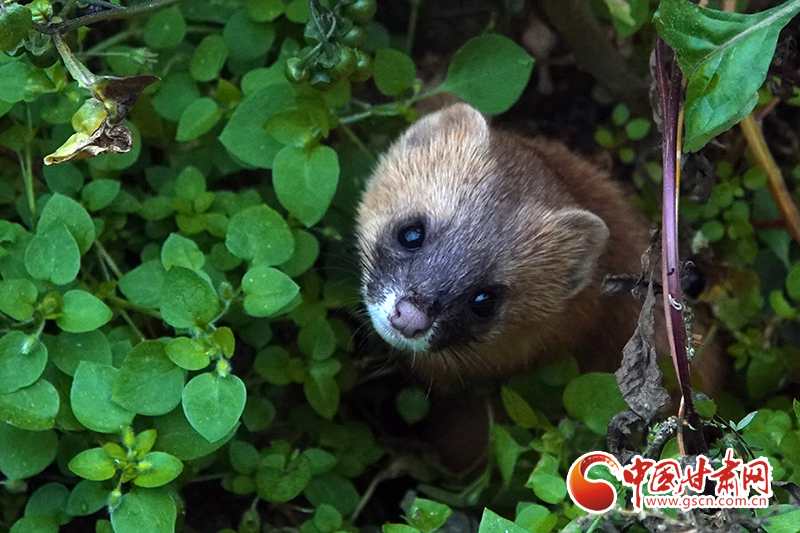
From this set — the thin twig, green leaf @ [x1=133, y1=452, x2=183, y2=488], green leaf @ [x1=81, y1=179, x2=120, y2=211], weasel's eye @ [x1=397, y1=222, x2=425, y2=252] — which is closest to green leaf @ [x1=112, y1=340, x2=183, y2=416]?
green leaf @ [x1=133, y1=452, x2=183, y2=488]

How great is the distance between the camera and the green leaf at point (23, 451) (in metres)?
2.31

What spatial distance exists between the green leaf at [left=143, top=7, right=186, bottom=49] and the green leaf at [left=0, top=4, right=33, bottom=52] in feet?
2.61

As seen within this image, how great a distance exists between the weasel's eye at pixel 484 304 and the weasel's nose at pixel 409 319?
243 mm

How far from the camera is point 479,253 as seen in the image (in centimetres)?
284

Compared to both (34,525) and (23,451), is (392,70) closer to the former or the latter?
(23,451)

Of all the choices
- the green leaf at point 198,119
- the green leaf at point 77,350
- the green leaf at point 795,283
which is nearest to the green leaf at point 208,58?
the green leaf at point 198,119

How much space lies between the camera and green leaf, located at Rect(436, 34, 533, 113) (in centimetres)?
304

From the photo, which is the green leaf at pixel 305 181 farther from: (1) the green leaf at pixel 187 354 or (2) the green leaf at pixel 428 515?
(2) the green leaf at pixel 428 515

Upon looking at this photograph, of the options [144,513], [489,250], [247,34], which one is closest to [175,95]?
[247,34]

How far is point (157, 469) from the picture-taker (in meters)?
2.26

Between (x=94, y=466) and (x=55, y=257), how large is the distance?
0.59 metres

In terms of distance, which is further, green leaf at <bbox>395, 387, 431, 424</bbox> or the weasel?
green leaf at <bbox>395, 387, 431, 424</bbox>

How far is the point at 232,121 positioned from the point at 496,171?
3.00ft

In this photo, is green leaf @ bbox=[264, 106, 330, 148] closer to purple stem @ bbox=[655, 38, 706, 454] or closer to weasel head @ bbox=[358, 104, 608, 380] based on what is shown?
weasel head @ bbox=[358, 104, 608, 380]
